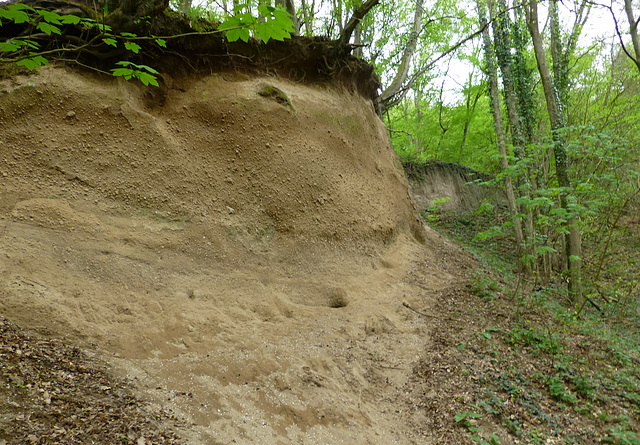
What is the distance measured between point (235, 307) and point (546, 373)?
14.6 ft

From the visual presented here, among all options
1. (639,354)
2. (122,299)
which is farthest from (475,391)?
(122,299)

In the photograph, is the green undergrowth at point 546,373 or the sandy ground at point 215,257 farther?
the green undergrowth at point 546,373

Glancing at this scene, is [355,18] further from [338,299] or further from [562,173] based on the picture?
[562,173]

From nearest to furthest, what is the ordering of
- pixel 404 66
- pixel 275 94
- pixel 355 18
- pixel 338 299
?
pixel 338 299
pixel 275 94
pixel 355 18
pixel 404 66

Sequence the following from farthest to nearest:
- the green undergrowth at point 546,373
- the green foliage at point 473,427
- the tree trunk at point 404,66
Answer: the tree trunk at point 404,66
the green undergrowth at point 546,373
the green foliage at point 473,427

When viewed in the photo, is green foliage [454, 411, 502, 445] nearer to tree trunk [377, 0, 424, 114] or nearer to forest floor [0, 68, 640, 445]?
forest floor [0, 68, 640, 445]

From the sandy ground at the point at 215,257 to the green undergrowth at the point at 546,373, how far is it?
82 centimetres

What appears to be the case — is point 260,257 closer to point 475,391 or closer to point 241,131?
point 241,131

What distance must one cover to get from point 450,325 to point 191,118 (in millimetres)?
5438

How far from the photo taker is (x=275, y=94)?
6.81m

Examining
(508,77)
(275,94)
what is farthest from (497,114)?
(275,94)

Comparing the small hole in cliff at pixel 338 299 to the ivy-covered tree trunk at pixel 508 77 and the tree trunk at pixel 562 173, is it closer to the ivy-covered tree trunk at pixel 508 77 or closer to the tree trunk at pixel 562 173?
the tree trunk at pixel 562 173

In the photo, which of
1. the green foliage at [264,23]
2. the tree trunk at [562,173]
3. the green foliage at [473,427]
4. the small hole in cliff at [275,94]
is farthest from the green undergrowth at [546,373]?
the small hole in cliff at [275,94]

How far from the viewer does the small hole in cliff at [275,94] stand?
670 centimetres
